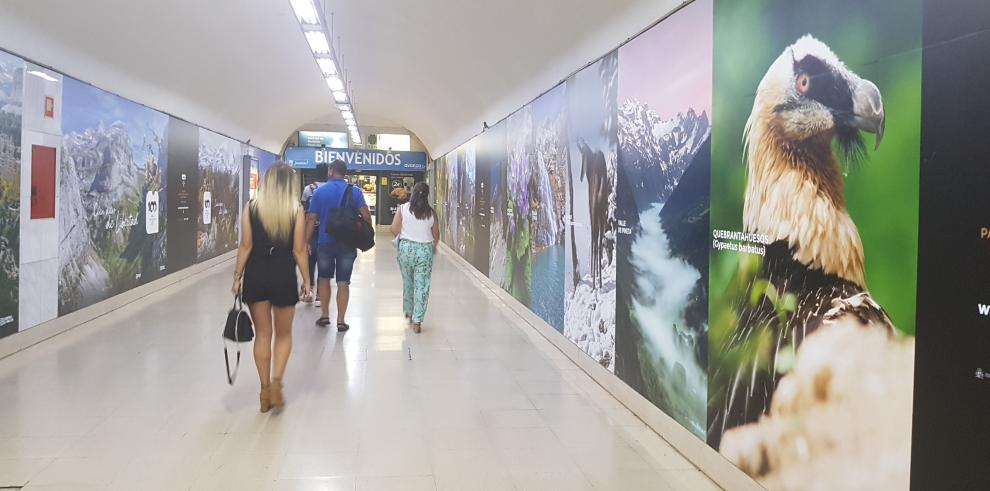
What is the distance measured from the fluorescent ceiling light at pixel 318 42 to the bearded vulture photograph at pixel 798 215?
5.40 meters

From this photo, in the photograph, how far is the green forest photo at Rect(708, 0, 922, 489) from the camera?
208cm

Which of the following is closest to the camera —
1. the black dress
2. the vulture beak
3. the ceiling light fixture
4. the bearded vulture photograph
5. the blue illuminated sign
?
the vulture beak

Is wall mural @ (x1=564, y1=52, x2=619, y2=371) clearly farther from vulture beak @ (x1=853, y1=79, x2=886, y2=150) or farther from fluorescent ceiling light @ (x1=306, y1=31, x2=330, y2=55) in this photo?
fluorescent ceiling light @ (x1=306, y1=31, x2=330, y2=55)

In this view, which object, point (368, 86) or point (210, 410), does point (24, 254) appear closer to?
point (210, 410)

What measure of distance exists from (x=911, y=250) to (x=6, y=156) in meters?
6.10

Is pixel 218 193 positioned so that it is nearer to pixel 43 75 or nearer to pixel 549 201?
pixel 43 75

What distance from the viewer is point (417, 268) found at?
688cm

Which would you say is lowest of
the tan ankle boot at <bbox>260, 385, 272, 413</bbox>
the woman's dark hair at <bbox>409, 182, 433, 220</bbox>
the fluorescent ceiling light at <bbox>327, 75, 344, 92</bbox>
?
the tan ankle boot at <bbox>260, 385, 272, 413</bbox>

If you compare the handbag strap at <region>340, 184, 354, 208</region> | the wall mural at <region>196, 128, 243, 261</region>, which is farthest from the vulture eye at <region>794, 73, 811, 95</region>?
the wall mural at <region>196, 128, 243, 261</region>

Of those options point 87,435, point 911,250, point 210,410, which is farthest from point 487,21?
point 911,250

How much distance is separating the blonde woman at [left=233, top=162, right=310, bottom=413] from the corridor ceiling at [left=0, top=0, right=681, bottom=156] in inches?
94.4

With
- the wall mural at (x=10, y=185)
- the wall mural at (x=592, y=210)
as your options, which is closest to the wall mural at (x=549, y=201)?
the wall mural at (x=592, y=210)

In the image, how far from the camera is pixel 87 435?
371cm

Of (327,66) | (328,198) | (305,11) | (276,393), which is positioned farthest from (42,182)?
(327,66)
